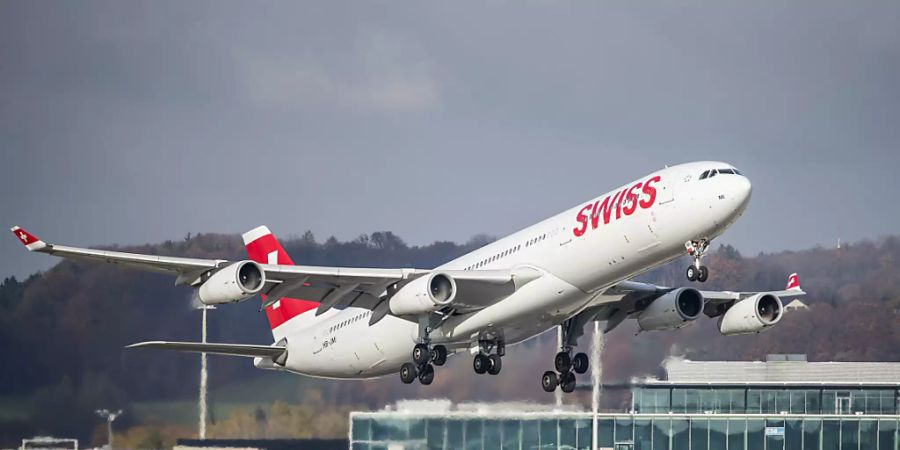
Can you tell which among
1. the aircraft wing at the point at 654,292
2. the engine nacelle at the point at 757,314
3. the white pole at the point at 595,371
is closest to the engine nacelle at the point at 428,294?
the aircraft wing at the point at 654,292

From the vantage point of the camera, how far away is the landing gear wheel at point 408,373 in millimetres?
50281

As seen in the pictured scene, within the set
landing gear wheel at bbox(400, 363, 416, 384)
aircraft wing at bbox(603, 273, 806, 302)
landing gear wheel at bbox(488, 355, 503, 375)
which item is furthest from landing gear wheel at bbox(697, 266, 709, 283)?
landing gear wheel at bbox(400, 363, 416, 384)

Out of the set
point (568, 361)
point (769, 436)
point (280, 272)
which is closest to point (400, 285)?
point (280, 272)

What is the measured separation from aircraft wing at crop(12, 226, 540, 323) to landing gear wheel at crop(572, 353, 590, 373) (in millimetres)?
6689

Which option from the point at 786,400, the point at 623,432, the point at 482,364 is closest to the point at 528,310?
the point at 482,364

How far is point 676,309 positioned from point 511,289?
7.44 meters

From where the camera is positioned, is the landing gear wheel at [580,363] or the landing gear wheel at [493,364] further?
the landing gear wheel at [580,363]

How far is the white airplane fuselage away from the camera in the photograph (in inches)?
1715

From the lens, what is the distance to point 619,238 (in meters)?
44.4

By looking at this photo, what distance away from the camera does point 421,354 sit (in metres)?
48.7

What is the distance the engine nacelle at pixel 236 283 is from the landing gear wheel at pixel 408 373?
6455mm

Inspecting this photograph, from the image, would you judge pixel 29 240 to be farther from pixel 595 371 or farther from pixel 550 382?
pixel 595 371

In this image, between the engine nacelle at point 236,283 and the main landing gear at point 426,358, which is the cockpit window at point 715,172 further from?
the engine nacelle at point 236,283

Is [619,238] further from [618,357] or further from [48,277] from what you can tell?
[48,277]
